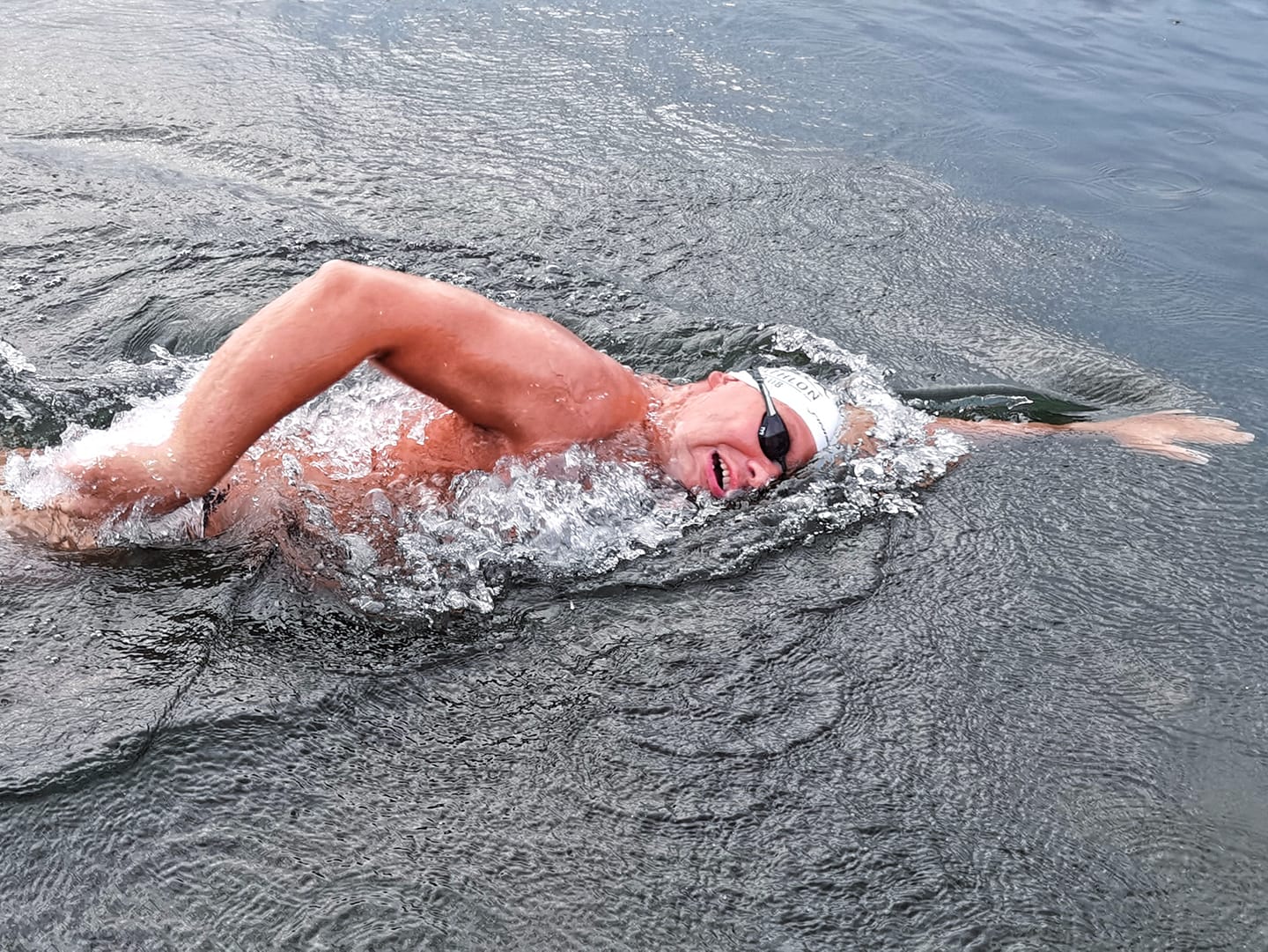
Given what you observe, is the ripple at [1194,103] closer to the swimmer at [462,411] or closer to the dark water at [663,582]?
the dark water at [663,582]

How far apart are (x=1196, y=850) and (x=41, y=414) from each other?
396cm

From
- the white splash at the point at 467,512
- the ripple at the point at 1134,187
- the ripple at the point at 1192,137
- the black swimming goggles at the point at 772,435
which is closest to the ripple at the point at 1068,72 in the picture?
the ripple at the point at 1192,137

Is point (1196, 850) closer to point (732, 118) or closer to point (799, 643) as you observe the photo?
point (799, 643)

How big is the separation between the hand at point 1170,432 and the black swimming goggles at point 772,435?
1.49 meters

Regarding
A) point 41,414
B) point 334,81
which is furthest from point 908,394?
point 334,81

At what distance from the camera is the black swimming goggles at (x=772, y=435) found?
4.22 metres

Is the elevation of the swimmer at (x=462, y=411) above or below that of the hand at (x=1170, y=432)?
above

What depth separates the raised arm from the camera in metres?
3.00

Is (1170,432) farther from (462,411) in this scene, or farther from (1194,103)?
(1194,103)

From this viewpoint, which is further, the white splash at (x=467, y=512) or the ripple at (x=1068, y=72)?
the ripple at (x=1068, y=72)

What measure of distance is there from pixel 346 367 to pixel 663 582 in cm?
128

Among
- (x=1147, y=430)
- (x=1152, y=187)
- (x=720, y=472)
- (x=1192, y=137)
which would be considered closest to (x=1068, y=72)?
(x=1192, y=137)

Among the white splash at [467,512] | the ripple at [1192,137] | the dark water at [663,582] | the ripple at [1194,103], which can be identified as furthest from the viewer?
the ripple at [1194,103]

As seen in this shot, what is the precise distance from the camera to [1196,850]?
2.99m
